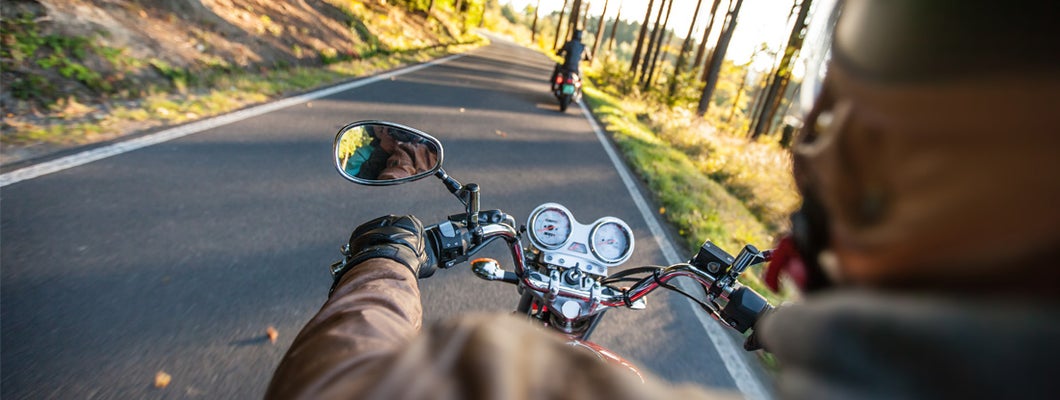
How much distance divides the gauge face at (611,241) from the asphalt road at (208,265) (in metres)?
1.35

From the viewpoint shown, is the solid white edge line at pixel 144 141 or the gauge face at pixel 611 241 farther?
the solid white edge line at pixel 144 141

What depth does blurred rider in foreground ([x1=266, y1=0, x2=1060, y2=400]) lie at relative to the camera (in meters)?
0.38

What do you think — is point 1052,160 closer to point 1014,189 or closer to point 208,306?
point 1014,189

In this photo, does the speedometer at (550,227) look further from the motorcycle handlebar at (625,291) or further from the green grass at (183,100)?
the green grass at (183,100)

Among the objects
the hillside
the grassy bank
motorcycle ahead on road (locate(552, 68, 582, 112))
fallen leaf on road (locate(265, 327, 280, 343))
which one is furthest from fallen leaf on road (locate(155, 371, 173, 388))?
motorcycle ahead on road (locate(552, 68, 582, 112))

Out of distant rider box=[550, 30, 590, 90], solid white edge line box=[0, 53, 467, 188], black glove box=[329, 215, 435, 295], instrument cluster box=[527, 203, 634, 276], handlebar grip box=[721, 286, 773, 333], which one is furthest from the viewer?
distant rider box=[550, 30, 590, 90]

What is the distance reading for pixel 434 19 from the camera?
→ 23.5 metres

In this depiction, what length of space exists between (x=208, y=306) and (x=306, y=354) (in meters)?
2.22

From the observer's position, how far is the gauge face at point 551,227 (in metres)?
1.86

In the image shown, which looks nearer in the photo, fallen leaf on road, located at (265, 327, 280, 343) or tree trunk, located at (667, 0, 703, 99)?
fallen leaf on road, located at (265, 327, 280, 343)

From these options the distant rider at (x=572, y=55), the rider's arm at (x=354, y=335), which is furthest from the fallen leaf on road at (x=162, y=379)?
the distant rider at (x=572, y=55)

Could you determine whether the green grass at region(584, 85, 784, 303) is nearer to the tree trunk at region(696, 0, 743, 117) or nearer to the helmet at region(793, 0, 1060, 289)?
the helmet at region(793, 0, 1060, 289)

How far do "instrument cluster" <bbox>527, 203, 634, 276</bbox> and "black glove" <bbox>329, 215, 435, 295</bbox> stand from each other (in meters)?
0.51

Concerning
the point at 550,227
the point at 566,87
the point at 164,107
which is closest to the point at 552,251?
the point at 550,227
